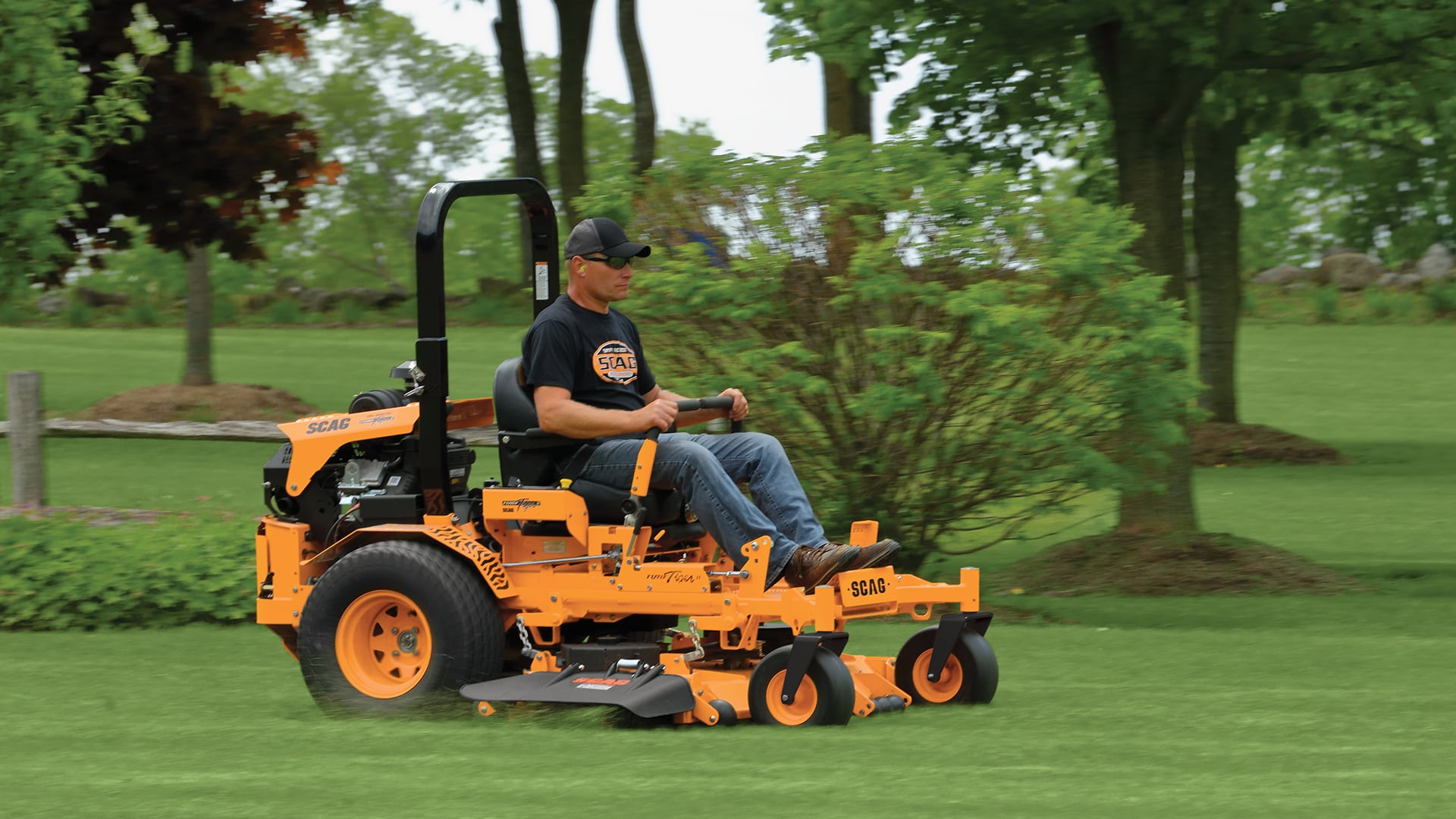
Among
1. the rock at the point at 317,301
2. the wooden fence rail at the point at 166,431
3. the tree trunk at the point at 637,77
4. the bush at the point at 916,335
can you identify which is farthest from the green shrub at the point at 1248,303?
the bush at the point at 916,335

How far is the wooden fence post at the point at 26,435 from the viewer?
11234 mm

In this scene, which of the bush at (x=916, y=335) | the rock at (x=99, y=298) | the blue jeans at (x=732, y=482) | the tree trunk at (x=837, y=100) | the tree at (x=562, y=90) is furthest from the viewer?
the rock at (x=99, y=298)

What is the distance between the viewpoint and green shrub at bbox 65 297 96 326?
33.8 m

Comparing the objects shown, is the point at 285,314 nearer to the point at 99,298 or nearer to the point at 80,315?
the point at 80,315

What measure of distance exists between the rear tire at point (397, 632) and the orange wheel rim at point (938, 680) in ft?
5.37

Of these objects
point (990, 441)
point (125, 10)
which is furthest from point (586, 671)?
point (125, 10)

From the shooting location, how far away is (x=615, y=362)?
23.5ft

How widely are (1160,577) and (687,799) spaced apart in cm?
664

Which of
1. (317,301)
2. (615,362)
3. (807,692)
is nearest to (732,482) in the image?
(615,362)

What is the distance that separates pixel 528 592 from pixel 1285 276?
119 ft

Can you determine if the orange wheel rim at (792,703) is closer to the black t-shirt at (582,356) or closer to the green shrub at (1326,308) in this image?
the black t-shirt at (582,356)

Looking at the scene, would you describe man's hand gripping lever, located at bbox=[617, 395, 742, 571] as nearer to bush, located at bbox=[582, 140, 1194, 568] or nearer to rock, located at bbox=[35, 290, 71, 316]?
bush, located at bbox=[582, 140, 1194, 568]

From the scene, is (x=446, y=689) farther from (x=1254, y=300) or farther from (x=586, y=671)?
(x=1254, y=300)

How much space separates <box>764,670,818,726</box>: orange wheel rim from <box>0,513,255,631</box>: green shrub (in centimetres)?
430
